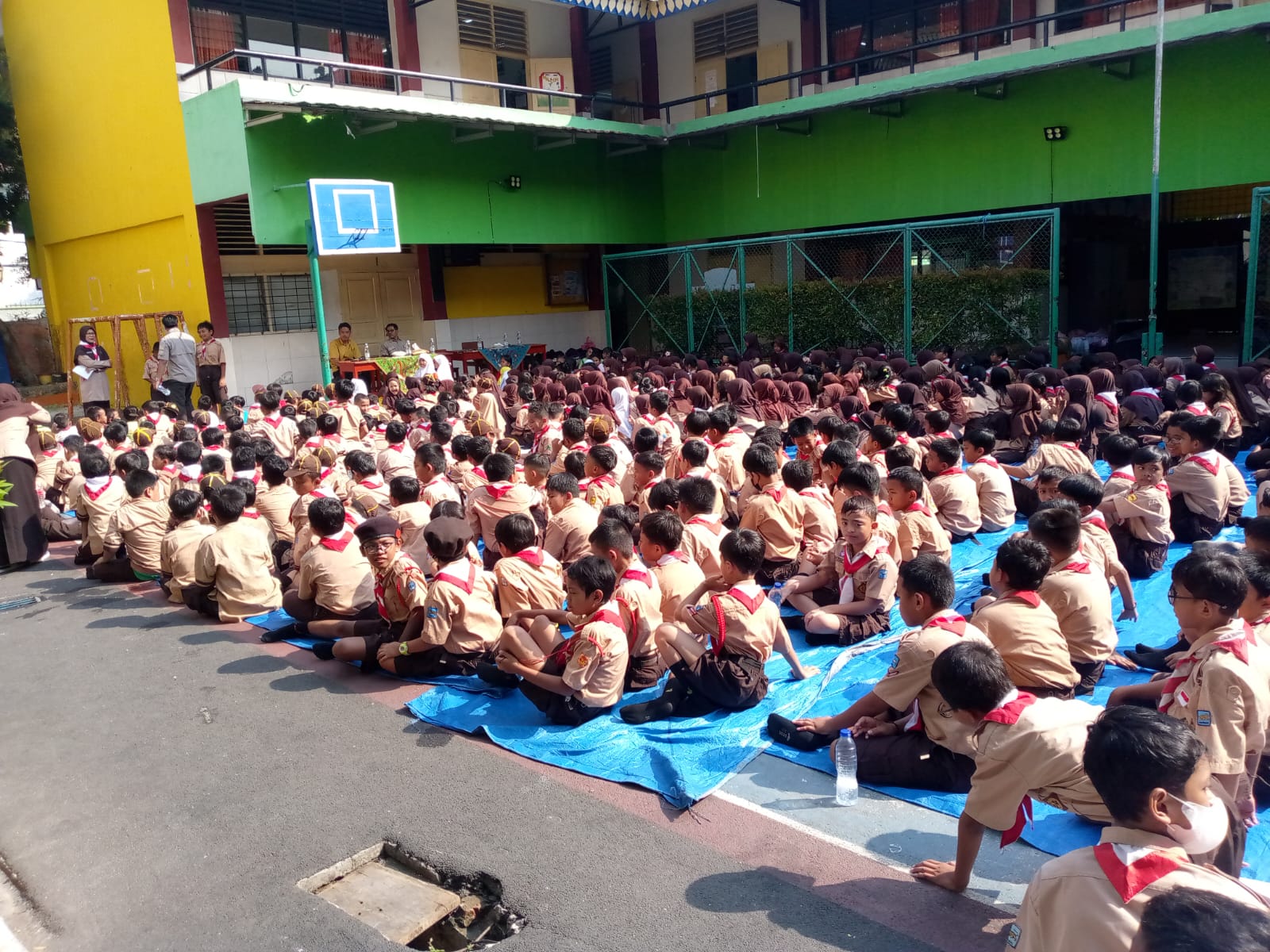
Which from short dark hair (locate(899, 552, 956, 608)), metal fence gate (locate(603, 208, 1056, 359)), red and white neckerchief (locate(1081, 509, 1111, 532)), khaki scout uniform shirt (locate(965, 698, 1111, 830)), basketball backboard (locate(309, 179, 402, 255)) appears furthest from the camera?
metal fence gate (locate(603, 208, 1056, 359))

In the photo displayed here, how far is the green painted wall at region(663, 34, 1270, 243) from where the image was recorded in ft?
41.9

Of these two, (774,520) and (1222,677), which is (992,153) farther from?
(1222,677)

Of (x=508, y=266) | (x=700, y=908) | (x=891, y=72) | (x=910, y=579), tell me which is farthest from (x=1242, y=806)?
(x=508, y=266)

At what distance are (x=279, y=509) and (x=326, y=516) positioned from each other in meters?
2.04

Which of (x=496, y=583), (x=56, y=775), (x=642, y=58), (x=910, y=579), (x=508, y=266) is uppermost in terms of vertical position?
(x=642, y=58)

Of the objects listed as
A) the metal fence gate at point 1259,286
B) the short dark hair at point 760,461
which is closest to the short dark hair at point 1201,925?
the short dark hair at point 760,461

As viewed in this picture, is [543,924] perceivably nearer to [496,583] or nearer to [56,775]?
[496,583]

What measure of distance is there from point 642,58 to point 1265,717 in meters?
18.8

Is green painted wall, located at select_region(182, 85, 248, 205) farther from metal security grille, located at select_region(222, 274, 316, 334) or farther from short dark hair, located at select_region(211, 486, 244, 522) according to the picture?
short dark hair, located at select_region(211, 486, 244, 522)

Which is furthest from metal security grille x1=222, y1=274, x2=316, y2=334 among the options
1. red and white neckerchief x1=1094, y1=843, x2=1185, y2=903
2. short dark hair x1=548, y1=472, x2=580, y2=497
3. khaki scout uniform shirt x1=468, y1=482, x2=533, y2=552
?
red and white neckerchief x1=1094, y1=843, x2=1185, y2=903

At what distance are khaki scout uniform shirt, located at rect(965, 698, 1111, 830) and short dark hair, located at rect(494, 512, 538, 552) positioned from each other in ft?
9.10

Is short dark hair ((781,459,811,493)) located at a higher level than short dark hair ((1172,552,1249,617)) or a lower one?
lower

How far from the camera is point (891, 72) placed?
16734 mm

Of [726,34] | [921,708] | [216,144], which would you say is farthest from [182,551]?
[726,34]
